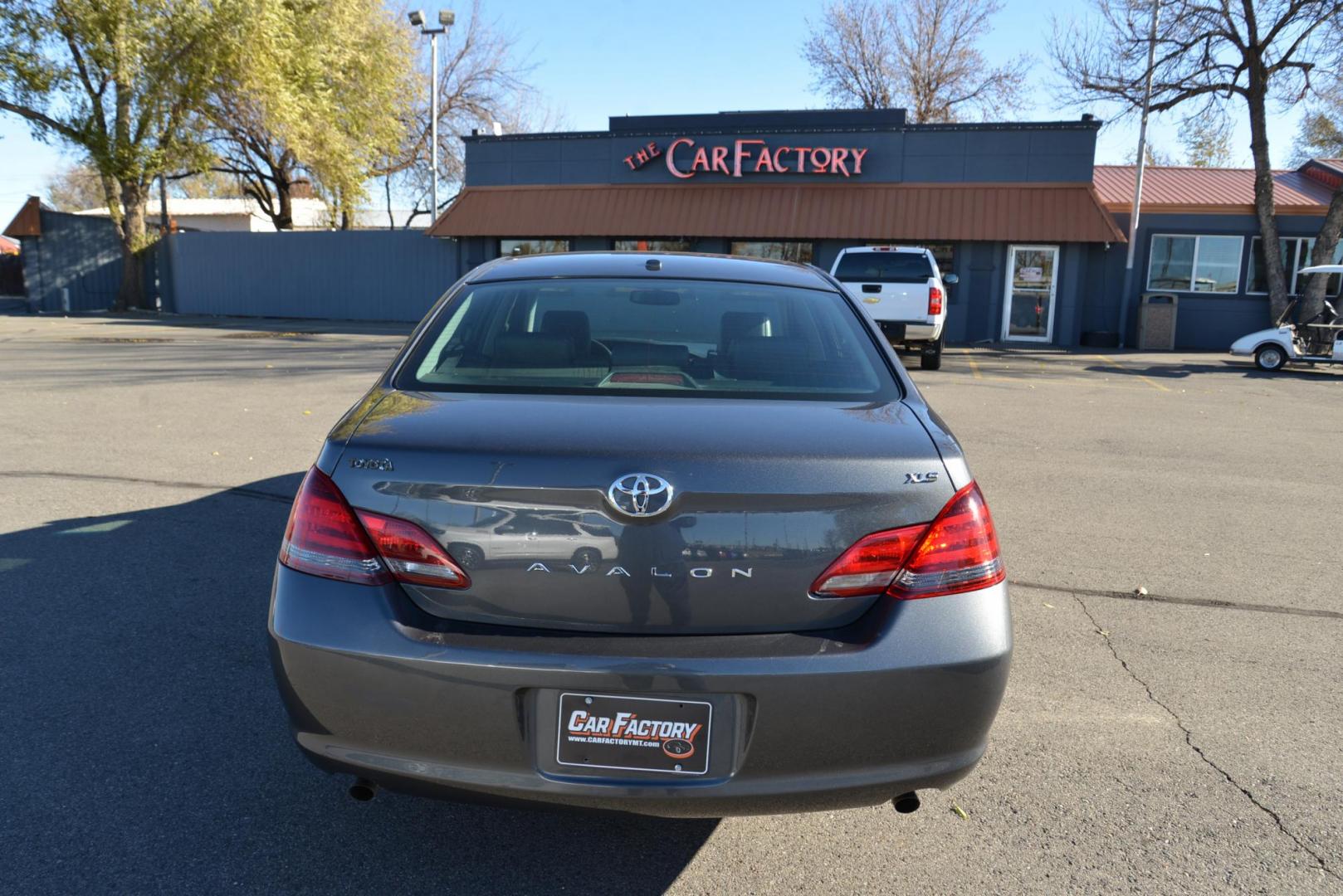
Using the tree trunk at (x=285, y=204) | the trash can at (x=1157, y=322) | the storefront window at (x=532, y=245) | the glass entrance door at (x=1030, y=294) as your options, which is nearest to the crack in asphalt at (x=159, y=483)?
the storefront window at (x=532, y=245)

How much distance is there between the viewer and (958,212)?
23000 millimetres

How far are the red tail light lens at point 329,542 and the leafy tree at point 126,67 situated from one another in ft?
90.4

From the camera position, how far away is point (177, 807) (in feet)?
9.47

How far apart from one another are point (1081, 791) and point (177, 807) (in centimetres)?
269

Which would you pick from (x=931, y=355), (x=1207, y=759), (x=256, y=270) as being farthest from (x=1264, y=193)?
(x=256, y=270)

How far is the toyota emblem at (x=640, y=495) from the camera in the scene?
219cm

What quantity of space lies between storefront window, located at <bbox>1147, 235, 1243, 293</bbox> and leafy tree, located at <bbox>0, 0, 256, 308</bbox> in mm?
23469

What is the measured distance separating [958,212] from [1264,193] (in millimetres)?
6664

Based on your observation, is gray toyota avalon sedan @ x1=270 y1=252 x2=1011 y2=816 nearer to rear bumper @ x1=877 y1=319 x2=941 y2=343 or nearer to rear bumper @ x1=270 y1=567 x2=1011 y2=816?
rear bumper @ x1=270 y1=567 x2=1011 y2=816

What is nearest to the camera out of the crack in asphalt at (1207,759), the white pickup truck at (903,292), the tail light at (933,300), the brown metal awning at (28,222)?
the crack in asphalt at (1207,759)

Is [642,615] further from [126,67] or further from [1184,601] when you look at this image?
[126,67]

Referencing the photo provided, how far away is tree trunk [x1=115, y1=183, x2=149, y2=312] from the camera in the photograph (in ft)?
99.5

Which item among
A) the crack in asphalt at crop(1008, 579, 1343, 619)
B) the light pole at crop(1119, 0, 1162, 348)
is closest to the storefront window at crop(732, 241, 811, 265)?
the light pole at crop(1119, 0, 1162, 348)

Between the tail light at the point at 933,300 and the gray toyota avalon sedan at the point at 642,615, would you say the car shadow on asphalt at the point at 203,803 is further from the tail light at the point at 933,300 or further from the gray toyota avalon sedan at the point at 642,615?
the tail light at the point at 933,300
